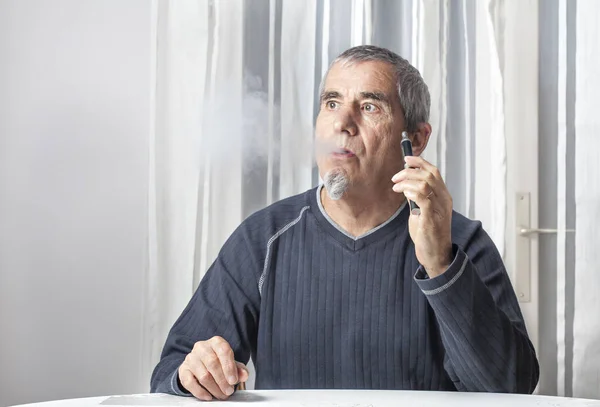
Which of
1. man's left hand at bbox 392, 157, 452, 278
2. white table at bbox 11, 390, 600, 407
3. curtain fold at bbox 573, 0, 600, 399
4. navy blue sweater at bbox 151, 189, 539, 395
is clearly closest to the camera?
white table at bbox 11, 390, 600, 407

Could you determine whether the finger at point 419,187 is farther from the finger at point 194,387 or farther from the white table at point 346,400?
the finger at point 194,387

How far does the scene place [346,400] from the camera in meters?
1.15

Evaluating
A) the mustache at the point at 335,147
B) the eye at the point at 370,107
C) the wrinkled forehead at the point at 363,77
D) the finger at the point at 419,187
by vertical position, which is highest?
the wrinkled forehead at the point at 363,77

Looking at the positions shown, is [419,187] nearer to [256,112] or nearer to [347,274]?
[347,274]

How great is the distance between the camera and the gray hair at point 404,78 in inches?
62.1

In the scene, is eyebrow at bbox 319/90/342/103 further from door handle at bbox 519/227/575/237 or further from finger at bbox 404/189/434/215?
door handle at bbox 519/227/575/237

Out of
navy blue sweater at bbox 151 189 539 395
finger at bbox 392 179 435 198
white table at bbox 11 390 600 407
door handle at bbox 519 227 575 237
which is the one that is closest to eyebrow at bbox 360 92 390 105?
navy blue sweater at bbox 151 189 539 395

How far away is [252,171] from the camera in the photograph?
2094 millimetres

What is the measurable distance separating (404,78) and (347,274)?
46 cm

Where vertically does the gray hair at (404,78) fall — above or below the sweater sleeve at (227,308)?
above

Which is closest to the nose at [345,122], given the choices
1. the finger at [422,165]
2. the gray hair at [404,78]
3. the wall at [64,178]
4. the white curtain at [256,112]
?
the gray hair at [404,78]

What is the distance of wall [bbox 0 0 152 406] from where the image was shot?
2.11 m

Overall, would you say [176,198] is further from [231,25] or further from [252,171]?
[231,25]

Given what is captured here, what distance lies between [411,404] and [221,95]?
1213 mm
